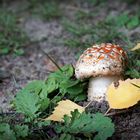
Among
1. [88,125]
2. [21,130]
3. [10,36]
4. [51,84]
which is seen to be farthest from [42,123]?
[10,36]

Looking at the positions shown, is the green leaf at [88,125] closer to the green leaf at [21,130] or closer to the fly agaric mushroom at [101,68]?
the green leaf at [21,130]

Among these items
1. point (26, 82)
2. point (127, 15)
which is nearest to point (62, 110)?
point (26, 82)

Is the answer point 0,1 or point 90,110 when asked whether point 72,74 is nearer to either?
point 90,110

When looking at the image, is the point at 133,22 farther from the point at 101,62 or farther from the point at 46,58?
the point at 101,62

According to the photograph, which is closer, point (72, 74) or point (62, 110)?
point (62, 110)

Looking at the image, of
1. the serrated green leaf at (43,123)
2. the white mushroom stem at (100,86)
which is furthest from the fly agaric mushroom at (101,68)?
the serrated green leaf at (43,123)

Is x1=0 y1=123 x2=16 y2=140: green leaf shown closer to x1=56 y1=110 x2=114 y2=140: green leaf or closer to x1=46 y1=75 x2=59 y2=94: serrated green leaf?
x1=56 y1=110 x2=114 y2=140: green leaf
